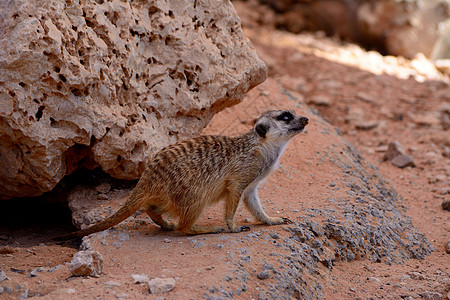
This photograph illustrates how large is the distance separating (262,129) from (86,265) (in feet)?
4.59

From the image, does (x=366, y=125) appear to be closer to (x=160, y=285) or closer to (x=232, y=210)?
(x=232, y=210)

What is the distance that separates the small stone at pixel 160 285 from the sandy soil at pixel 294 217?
3 centimetres

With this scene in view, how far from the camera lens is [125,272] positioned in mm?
2639

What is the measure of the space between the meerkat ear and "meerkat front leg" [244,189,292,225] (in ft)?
1.22

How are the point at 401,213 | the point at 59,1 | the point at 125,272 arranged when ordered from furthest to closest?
the point at 401,213 → the point at 59,1 → the point at 125,272

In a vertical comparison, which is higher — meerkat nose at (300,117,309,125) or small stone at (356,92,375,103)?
meerkat nose at (300,117,309,125)

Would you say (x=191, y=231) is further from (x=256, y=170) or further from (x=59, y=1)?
(x=59, y=1)

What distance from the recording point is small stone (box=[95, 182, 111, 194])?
148 inches

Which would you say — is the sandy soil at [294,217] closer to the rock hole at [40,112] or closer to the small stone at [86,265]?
the small stone at [86,265]

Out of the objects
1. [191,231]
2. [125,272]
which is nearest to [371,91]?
[191,231]

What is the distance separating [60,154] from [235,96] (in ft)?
4.84

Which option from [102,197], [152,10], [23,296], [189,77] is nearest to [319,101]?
[189,77]

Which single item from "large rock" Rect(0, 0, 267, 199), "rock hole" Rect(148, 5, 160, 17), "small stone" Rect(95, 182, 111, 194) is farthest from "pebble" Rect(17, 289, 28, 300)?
"rock hole" Rect(148, 5, 160, 17)

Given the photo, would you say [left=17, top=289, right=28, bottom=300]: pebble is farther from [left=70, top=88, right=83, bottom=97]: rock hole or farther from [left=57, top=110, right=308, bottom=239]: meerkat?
[left=70, top=88, right=83, bottom=97]: rock hole
